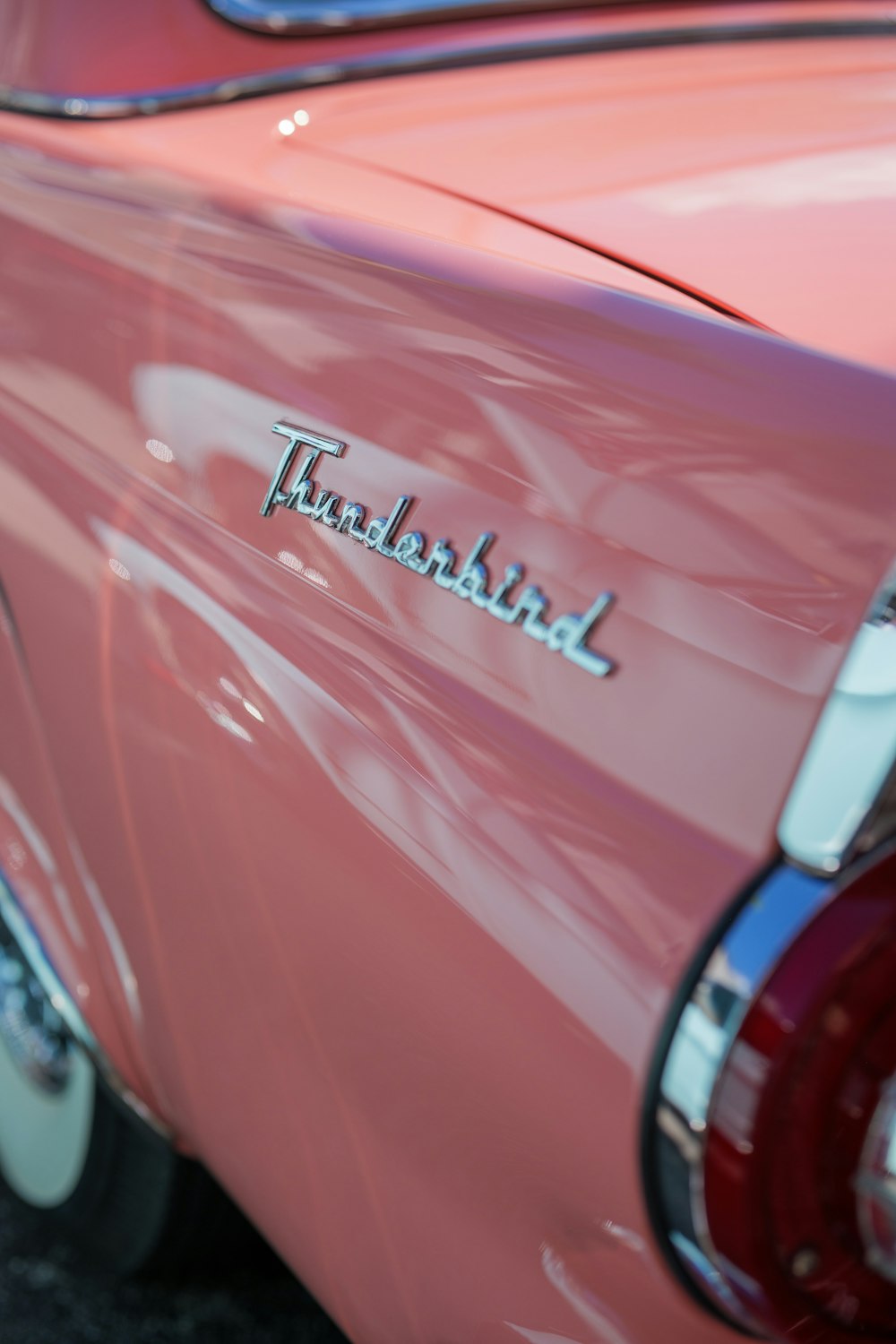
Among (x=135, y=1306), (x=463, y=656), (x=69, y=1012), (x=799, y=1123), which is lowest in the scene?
(x=135, y=1306)

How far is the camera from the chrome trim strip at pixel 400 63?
1735 millimetres

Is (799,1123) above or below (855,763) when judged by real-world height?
below

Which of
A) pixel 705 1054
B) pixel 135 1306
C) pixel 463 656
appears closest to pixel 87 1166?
pixel 135 1306

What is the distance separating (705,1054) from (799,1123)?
72 millimetres

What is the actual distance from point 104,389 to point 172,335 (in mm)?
128

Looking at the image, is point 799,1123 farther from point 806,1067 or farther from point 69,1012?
point 69,1012

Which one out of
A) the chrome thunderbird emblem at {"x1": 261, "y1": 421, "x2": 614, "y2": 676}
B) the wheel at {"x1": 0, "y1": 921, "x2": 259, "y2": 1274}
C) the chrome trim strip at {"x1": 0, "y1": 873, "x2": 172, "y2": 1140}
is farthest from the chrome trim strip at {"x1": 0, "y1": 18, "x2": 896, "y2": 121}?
the wheel at {"x1": 0, "y1": 921, "x2": 259, "y2": 1274}

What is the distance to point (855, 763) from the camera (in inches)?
29.6

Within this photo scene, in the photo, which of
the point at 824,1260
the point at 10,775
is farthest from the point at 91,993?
the point at 824,1260

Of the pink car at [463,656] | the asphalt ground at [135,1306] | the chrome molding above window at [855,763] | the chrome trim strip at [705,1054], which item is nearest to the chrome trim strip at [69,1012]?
the pink car at [463,656]

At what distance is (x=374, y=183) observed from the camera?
143 centimetres

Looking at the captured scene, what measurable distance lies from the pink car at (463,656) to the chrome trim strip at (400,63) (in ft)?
0.04

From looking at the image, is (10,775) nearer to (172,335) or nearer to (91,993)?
(91,993)

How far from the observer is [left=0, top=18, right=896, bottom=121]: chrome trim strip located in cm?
174
